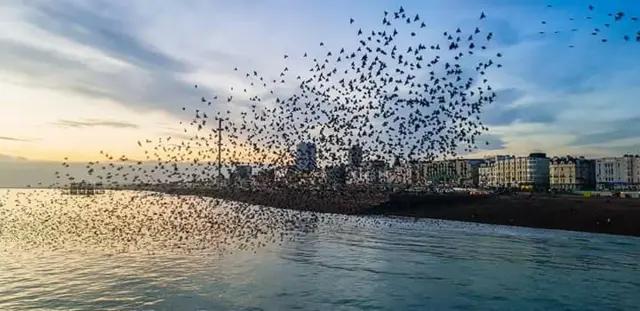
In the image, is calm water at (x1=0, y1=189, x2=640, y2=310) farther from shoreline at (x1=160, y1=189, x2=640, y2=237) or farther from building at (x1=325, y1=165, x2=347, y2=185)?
shoreline at (x1=160, y1=189, x2=640, y2=237)

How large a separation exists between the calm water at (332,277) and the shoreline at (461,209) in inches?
666

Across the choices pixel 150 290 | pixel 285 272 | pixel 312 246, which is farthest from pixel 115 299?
pixel 312 246

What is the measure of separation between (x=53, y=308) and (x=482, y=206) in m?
72.7

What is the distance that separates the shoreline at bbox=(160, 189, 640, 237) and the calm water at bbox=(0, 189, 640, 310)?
55.5 ft

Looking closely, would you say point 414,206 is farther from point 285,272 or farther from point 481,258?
point 285,272

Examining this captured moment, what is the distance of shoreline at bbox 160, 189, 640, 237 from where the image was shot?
59500 millimetres

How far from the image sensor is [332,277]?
27.0 m

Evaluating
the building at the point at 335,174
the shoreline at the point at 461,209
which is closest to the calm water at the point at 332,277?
the building at the point at 335,174

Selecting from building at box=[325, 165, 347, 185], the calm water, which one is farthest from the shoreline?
the calm water

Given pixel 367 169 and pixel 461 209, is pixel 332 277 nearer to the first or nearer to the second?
pixel 367 169

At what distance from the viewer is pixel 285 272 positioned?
93.1 feet

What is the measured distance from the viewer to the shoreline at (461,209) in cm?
5950

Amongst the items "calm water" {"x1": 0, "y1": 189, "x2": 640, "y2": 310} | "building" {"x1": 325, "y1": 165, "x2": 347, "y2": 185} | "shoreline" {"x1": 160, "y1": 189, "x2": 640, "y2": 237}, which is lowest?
"calm water" {"x1": 0, "y1": 189, "x2": 640, "y2": 310}

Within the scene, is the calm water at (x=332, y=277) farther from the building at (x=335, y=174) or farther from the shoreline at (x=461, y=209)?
the shoreline at (x=461, y=209)
